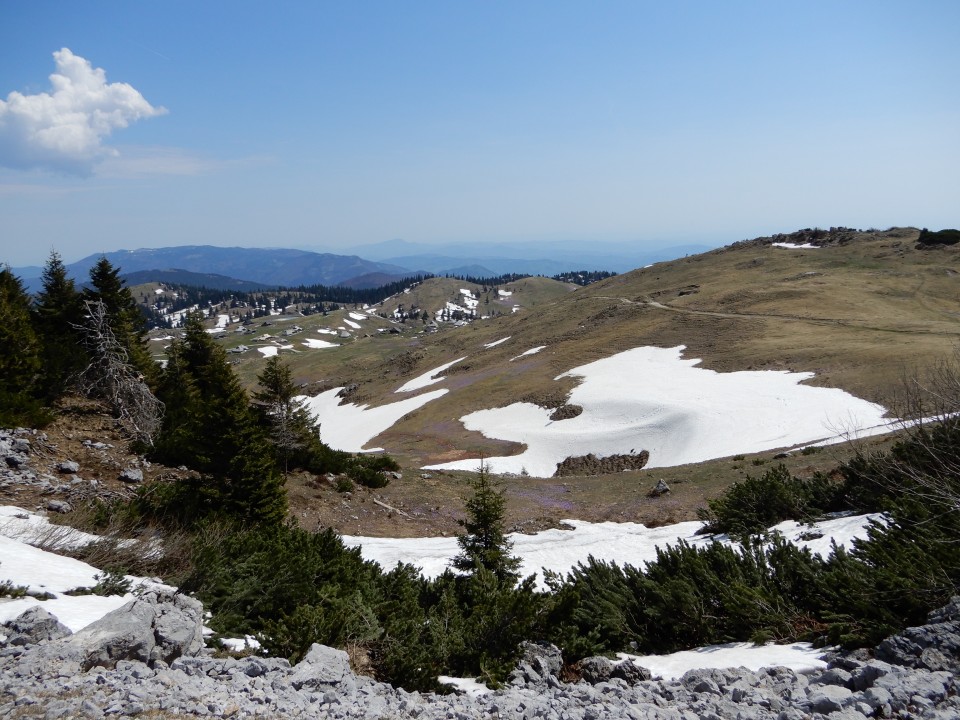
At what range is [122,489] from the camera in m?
18.1

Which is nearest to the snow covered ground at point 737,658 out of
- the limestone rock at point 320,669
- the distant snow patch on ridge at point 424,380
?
the limestone rock at point 320,669

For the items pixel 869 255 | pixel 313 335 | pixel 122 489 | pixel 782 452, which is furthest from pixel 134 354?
pixel 313 335

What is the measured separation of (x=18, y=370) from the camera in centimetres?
2106

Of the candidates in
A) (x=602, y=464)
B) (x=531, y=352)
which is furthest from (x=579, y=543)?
(x=531, y=352)

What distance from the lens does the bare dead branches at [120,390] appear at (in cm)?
2202

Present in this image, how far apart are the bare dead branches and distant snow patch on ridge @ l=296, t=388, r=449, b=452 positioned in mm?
23708

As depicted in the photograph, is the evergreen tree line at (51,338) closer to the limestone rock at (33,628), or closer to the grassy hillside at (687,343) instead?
the grassy hillside at (687,343)

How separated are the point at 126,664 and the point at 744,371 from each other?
147 ft

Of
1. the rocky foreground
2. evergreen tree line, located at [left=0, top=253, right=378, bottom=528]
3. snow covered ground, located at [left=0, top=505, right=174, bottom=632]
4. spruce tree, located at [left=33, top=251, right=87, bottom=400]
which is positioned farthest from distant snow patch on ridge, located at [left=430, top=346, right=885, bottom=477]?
the rocky foreground

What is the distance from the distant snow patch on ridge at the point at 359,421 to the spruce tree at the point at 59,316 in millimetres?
21043

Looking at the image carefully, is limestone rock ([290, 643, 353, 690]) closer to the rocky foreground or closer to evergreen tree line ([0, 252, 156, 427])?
the rocky foreground

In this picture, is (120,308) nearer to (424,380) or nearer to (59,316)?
(59,316)

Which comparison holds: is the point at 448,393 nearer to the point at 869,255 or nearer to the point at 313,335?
the point at 869,255

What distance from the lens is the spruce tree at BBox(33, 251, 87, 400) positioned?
24.1 metres
